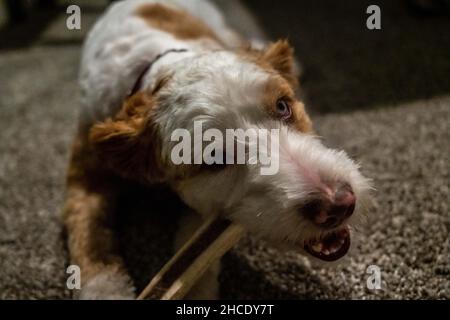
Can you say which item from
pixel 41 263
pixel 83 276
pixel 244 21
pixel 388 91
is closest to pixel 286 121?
pixel 83 276

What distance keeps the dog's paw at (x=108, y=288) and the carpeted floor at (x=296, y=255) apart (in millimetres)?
56

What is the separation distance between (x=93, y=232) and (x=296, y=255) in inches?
22.8

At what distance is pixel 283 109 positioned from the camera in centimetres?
115

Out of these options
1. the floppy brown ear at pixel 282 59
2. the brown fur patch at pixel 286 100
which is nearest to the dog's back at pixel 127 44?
the floppy brown ear at pixel 282 59

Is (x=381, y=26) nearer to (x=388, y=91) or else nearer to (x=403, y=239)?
(x=388, y=91)

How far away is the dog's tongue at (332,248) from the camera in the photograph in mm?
1026

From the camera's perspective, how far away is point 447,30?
239 centimetres

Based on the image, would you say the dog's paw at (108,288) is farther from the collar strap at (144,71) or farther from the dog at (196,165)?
the collar strap at (144,71)

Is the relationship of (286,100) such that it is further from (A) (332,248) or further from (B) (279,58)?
(A) (332,248)

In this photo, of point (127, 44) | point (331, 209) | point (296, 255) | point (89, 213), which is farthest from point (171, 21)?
point (331, 209)

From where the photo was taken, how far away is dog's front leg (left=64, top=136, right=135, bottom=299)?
1174 mm

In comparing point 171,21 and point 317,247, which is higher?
point 171,21

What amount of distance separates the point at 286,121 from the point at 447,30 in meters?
1.71

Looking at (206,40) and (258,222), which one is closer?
(258,222)
